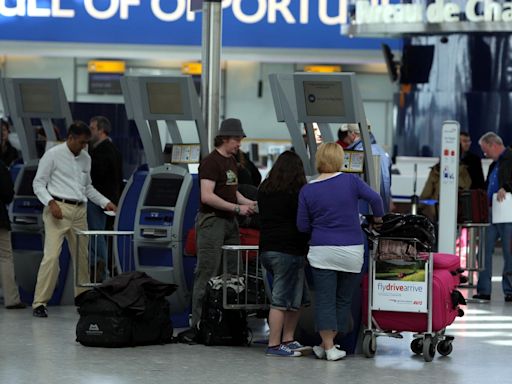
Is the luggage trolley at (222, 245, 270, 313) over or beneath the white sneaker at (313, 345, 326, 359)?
over

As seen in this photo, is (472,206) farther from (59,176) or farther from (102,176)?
(59,176)

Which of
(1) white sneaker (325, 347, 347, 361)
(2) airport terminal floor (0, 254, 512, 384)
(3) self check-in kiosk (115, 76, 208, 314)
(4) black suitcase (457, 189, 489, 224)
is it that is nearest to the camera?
(2) airport terminal floor (0, 254, 512, 384)

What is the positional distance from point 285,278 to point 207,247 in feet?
2.81

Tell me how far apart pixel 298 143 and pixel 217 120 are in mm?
1761

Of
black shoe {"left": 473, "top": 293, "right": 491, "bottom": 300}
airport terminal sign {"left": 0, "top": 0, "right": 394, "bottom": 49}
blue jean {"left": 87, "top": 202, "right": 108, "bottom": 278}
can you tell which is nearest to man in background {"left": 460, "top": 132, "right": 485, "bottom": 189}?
black shoe {"left": 473, "top": 293, "right": 491, "bottom": 300}

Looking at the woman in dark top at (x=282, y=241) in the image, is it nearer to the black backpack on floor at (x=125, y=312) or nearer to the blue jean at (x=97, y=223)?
the black backpack on floor at (x=125, y=312)

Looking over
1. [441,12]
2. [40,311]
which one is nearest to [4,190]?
[40,311]

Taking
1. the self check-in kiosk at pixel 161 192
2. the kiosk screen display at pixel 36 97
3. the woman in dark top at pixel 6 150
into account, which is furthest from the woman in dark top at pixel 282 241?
the woman in dark top at pixel 6 150

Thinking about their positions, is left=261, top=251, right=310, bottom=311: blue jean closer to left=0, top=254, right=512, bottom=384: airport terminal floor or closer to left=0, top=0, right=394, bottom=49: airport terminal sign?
left=0, top=254, right=512, bottom=384: airport terminal floor

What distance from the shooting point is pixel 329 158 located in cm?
828

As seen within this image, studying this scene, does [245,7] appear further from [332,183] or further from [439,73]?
[332,183]

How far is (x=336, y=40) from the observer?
942 inches

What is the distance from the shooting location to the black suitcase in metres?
12.0

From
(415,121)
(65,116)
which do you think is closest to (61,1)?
(415,121)
